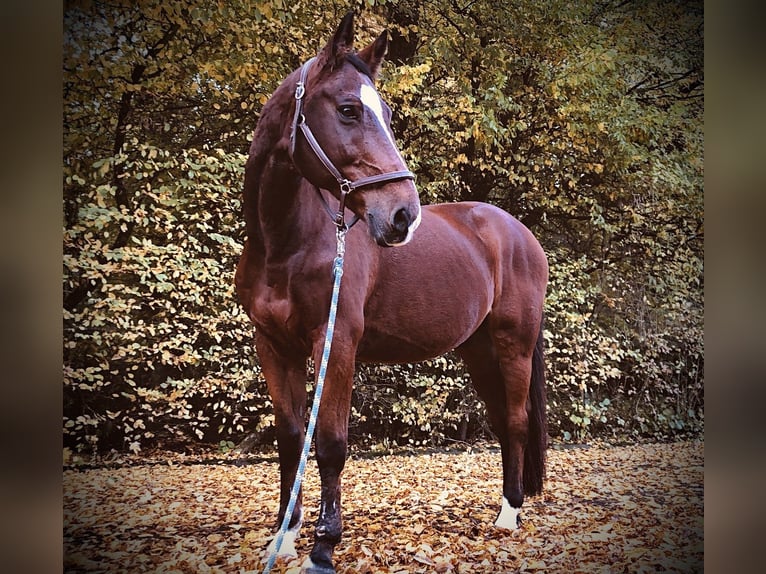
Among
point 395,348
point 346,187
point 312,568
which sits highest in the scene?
point 346,187

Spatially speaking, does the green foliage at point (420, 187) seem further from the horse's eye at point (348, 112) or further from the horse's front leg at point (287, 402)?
the horse's eye at point (348, 112)

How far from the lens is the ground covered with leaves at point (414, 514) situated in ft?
7.87

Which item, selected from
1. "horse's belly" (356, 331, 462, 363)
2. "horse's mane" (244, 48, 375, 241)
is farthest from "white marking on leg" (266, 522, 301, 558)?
"horse's mane" (244, 48, 375, 241)

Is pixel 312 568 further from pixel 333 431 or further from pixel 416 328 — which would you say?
pixel 416 328

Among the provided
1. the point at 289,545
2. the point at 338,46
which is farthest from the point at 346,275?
the point at 289,545

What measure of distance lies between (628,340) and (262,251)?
208 centimetres

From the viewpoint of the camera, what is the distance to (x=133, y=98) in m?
2.49

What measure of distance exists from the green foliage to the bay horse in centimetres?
31

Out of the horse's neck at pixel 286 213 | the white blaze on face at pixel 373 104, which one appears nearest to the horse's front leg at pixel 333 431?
the horse's neck at pixel 286 213

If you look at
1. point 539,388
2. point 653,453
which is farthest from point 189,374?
point 653,453

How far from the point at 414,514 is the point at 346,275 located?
1.18 metres

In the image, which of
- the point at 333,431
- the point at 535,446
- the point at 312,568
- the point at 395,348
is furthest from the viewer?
the point at 535,446

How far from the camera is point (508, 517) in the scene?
9.30 feet
